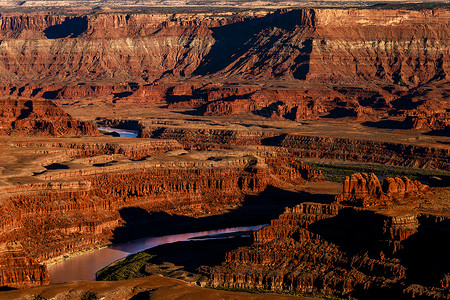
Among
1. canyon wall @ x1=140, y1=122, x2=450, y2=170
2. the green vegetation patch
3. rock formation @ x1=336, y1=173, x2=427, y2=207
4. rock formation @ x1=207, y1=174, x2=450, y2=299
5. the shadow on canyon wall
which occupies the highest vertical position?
rock formation @ x1=336, y1=173, x2=427, y2=207

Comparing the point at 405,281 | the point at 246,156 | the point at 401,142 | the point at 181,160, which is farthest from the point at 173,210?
the point at 401,142

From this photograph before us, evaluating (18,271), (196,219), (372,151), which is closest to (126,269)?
(18,271)

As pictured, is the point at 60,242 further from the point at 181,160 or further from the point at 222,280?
the point at 181,160

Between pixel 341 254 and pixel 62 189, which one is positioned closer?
pixel 341 254

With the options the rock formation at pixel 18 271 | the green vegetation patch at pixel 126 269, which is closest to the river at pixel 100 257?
the green vegetation patch at pixel 126 269

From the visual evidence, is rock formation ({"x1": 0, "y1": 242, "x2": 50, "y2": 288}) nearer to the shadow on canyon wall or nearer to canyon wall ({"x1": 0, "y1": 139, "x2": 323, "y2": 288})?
canyon wall ({"x1": 0, "y1": 139, "x2": 323, "y2": 288})

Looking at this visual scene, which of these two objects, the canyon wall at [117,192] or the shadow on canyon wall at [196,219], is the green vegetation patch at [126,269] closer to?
the canyon wall at [117,192]

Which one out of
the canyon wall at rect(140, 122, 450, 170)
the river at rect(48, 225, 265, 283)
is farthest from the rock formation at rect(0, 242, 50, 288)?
the canyon wall at rect(140, 122, 450, 170)
